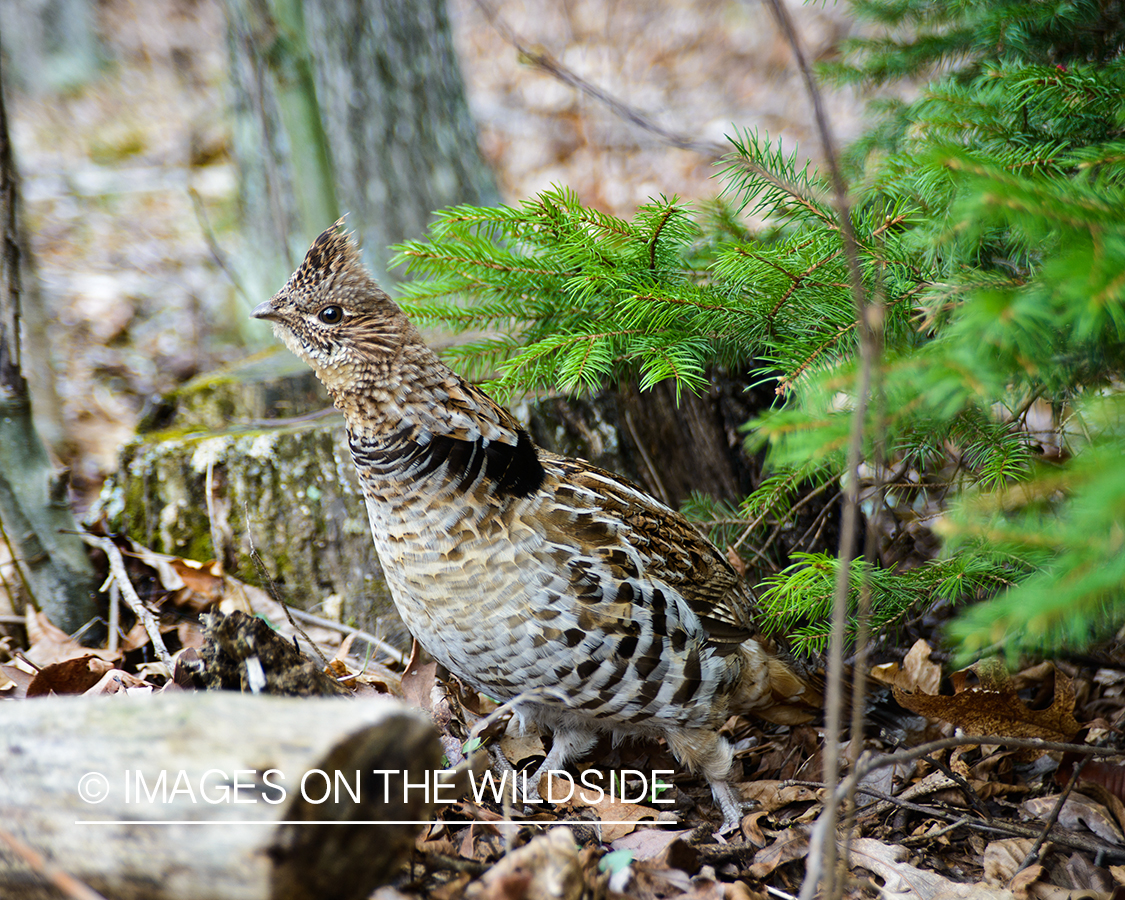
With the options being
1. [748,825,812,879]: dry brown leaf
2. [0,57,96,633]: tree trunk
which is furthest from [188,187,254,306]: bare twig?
[748,825,812,879]: dry brown leaf

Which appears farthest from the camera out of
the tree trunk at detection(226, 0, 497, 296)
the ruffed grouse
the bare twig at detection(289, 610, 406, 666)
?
the tree trunk at detection(226, 0, 497, 296)

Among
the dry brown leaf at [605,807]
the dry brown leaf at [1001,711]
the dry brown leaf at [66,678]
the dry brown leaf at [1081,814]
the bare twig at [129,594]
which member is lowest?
the dry brown leaf at [1081,814]

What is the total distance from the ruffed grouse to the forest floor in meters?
0.44

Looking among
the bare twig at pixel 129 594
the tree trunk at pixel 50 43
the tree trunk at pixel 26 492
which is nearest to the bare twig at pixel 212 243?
the tree trunk at pixel 26 492

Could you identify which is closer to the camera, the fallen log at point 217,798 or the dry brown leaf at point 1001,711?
the fallen log at point 217,798

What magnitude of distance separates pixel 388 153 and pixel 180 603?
405cm

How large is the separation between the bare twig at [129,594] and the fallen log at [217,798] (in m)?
1.54

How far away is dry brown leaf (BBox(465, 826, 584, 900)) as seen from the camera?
6.04 ft

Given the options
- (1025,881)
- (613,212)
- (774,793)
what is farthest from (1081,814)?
(613,212)

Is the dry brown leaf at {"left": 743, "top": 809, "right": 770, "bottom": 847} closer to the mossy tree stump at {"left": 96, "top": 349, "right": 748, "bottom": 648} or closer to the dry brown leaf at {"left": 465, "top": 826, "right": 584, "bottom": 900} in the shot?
the dry brown leaf at {"left": 465, "top": 826, "right": 584, "bottom": 900}

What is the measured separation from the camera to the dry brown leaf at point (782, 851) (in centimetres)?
260

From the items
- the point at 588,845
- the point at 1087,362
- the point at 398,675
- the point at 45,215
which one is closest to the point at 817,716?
the point at 588,845

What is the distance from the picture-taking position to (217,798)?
1521 millimetres

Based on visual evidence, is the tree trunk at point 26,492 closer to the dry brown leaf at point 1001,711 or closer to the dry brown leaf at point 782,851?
the dry brown leaf at point 782,851
